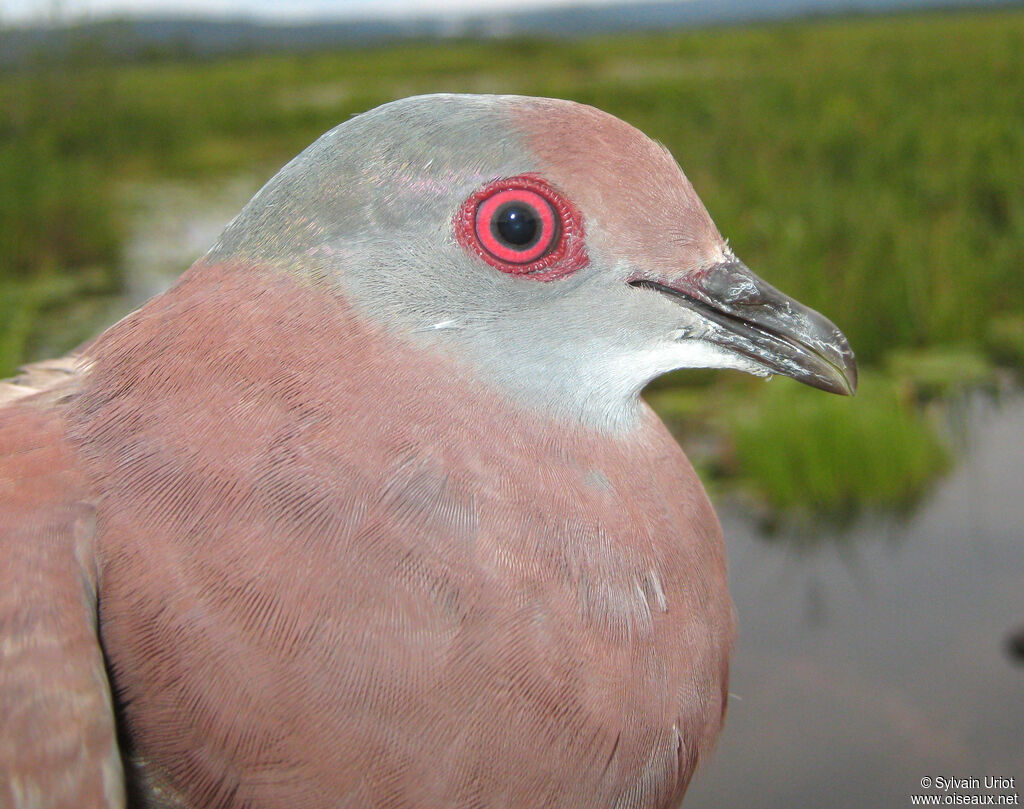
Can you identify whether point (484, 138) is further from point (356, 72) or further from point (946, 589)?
point (356, 72)

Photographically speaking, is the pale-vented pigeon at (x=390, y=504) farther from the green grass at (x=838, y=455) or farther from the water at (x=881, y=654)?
the green grass at (x=838, y=455)

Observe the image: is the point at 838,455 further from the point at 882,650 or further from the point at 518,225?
the point at 518,225

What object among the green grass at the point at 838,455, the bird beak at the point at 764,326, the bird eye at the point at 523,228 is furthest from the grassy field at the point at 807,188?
the bird beak at the point at 764,326

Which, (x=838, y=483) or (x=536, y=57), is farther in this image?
(x=536, y=57)

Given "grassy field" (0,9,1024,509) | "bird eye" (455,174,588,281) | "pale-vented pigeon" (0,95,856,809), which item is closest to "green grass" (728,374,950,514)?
"grassy field" (0,9,1024,509)

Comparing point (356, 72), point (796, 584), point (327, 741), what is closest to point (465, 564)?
point (327, 741)

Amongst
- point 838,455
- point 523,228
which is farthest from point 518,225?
point 838,455

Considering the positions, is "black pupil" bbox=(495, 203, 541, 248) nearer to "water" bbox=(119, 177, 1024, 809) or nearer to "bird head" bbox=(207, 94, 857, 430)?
"bird head" bbox=(207, 94, 857, 430)
